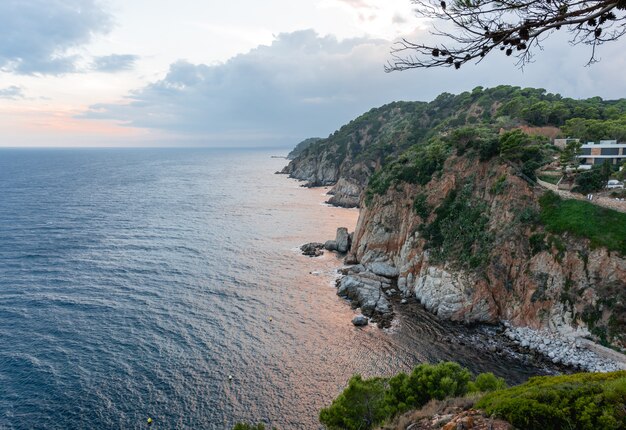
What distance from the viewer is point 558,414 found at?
44.3 feet

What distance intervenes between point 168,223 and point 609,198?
8239 centimetres

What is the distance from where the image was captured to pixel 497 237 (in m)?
46.9

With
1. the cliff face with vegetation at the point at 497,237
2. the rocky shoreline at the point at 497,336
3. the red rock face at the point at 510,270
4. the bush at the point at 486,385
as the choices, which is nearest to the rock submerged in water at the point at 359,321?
the rocky shoreline at the point at 497,336

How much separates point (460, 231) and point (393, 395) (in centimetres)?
3212

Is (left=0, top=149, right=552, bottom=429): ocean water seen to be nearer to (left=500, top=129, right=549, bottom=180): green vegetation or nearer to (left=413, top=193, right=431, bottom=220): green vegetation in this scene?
(left=413, top=193, right=431, bottom=220): green vegetation

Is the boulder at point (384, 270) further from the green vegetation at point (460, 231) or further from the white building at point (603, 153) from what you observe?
the white building at point (603, 153)

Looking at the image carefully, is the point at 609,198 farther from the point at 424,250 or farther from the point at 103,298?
the point at 103,298

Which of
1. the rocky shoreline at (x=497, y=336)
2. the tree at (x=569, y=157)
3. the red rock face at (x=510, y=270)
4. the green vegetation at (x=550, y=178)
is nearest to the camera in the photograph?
the rocky shoreline at (x=497, y=336)

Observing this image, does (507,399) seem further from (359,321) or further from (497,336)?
(497,336)

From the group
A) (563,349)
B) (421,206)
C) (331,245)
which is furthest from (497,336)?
(331,245)

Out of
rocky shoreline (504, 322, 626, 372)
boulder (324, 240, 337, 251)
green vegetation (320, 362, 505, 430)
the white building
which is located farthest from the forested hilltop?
green vegetation (320, 362, 505, 430)

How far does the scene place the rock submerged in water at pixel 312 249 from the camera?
2694 inches

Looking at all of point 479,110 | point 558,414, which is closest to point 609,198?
point 558,414

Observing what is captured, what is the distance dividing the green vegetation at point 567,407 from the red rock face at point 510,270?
28430 mm
